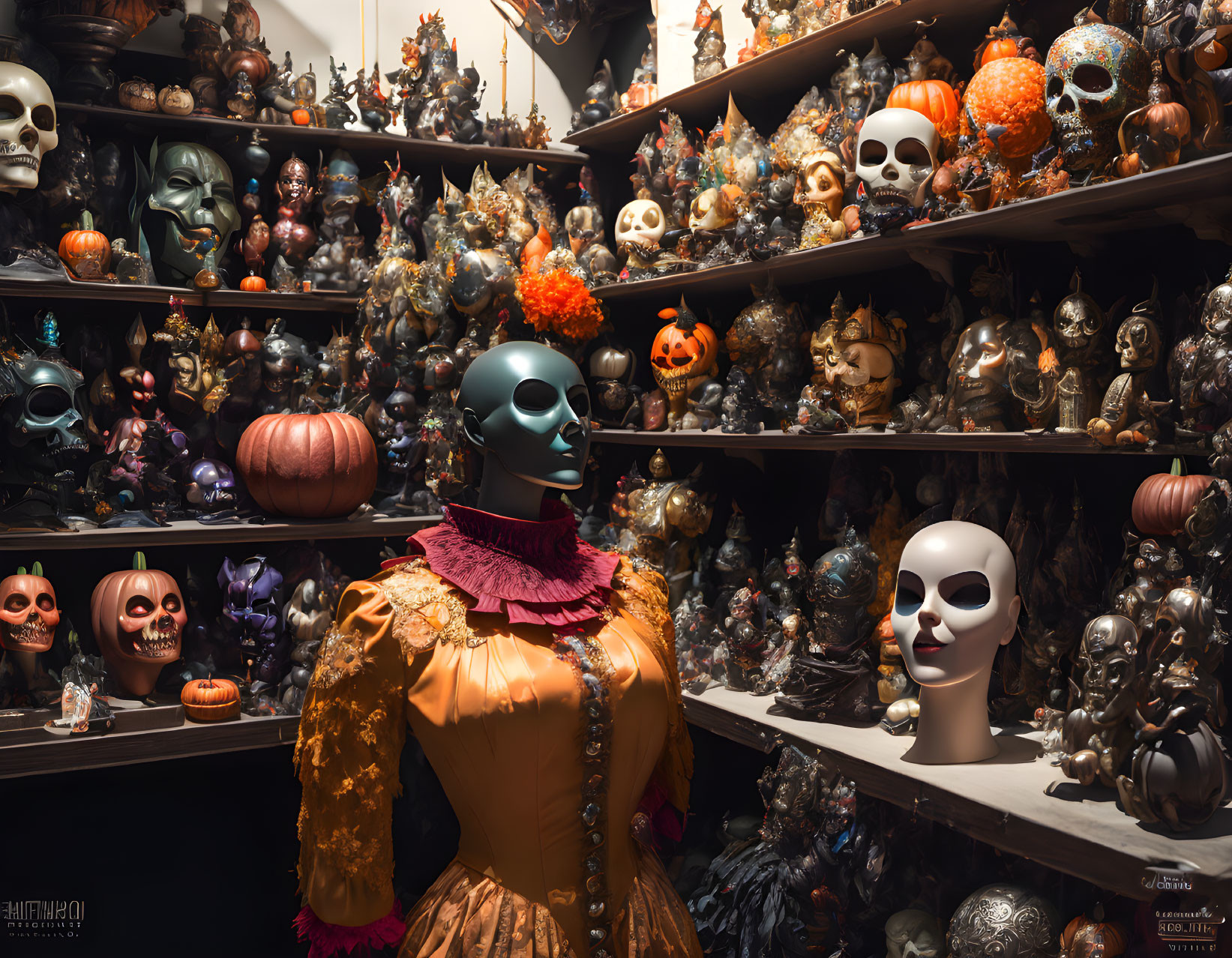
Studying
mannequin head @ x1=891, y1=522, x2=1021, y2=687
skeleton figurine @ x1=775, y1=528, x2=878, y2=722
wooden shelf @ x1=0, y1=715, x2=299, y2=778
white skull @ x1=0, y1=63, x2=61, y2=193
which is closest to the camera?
mannequin head @ x1=891, y1=522, x2=1021, y2=687

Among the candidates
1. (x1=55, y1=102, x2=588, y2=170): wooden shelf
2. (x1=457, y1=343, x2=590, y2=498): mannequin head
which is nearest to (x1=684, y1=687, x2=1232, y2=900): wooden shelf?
(x1=457, y1=343, x2=590, y2=498): mannequin head

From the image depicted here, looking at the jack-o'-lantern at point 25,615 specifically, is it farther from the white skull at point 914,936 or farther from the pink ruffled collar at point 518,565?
the white skull at point 914,936

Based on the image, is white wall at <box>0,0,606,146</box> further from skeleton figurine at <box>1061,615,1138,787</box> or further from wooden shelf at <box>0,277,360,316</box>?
skeleton figurine at <box>1061,615,1138,787</box>

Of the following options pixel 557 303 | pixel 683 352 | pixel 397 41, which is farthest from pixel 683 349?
pixel 397 41

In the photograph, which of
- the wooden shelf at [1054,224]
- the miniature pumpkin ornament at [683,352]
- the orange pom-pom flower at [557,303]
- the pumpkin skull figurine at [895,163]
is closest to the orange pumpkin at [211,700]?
the orange pom-pom flower at [557,303]

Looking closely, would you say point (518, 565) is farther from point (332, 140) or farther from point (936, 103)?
point (332, 140)

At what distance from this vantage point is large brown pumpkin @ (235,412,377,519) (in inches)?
143

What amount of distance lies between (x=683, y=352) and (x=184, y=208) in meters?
1.84

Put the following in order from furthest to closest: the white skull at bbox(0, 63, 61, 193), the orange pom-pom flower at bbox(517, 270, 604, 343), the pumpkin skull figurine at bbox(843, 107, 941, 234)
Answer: the orange pom-pom flower at bbox(517, 270, 604, 343) → the white skull at bbox(0, 63, 61, 193) → the pumpkin skull figurine at bbox(843, 107, 941, 234)

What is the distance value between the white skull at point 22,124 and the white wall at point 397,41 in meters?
0.60

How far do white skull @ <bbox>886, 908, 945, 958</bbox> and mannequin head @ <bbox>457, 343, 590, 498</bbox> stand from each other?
1.39m

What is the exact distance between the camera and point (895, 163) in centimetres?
274

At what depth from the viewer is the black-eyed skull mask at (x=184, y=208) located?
374 cm

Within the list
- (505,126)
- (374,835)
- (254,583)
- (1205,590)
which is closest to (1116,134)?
(1205,590)
